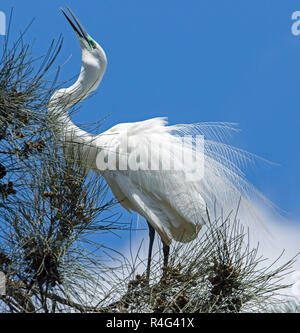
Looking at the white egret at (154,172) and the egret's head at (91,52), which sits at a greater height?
the egret's head at (91,52)

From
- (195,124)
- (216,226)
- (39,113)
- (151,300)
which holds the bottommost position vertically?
(151,300)

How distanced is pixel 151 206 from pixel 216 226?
49.1 inches

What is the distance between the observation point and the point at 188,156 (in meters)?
3.26

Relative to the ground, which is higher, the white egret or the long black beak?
the long black beak

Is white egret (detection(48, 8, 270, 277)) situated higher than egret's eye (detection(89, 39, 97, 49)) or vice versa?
egret's eye (detection(89, 39, 97, 49))

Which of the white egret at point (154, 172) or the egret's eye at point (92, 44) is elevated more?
the egret's eye at point (92, 44)

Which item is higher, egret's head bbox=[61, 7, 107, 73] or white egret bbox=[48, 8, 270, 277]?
egret's head bbox=[61, 7, 107, 73]
